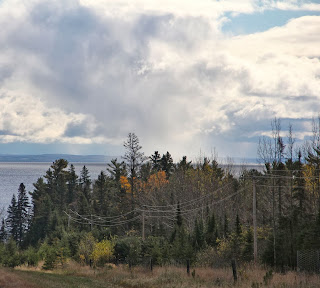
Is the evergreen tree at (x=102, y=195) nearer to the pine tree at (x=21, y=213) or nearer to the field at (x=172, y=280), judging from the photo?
the pine tree at (x=21, y=213)

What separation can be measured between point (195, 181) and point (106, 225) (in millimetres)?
17713

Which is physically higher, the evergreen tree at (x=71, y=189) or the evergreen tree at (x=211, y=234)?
the evergreen tree at (x=71, y=189)

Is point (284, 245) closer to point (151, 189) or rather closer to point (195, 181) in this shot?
point (195, 181)

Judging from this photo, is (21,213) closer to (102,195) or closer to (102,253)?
A: (102,195)

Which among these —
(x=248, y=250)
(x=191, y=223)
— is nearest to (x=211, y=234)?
(x=248, y=250)

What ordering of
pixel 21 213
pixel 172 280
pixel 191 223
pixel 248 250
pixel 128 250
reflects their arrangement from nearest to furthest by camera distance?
pixel 172 280 → pixel 248 250 → pixel 128 250 → pixel 191 223 → pixel 21 213

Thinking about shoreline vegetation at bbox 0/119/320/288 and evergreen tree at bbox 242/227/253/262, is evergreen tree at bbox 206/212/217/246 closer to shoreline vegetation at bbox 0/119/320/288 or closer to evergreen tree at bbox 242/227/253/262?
shoreline vegetation at bbox 0/119/320/288

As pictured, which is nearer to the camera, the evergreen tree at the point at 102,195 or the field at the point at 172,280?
the field at the point at 172,280

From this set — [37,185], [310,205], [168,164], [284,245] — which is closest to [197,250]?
[284,245]

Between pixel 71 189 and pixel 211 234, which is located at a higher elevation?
pixel 71 189

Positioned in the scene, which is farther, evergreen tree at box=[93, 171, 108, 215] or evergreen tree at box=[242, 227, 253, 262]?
evergreen tree at box=[93, 171, 108, 215]

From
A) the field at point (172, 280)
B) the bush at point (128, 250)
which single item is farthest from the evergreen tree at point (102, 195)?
the field at point (172, 280)

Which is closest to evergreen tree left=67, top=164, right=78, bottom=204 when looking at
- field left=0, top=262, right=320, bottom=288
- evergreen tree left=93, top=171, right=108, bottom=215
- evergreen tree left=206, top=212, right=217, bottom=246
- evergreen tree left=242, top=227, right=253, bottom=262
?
evergreen tree left=93, top=171, right=108, bottom=215

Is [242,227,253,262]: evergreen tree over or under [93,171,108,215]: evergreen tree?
under
